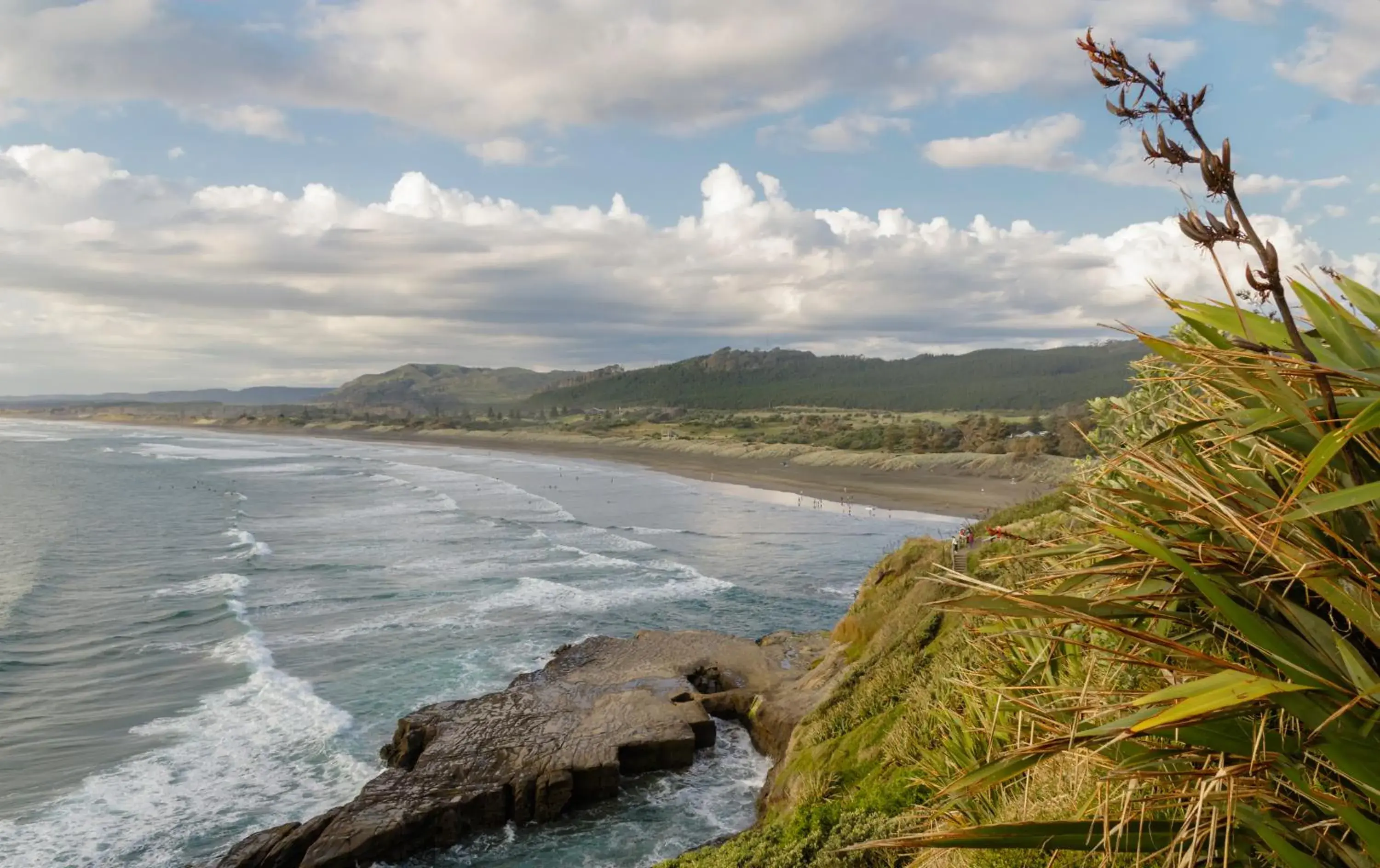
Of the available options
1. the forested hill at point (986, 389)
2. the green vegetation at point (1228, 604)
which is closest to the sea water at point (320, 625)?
the green vegetation at point (1228, 604)

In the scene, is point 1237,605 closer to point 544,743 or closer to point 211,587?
point 544,743

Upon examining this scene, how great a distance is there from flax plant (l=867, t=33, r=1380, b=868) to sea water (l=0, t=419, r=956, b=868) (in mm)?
10631

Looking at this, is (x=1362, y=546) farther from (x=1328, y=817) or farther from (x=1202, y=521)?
(x=1328, y=817)

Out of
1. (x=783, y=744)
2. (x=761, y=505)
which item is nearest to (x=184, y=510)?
(x=761, y=505)

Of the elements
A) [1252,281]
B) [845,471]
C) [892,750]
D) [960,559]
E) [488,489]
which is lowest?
[845,471]

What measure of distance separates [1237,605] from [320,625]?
25.5 m

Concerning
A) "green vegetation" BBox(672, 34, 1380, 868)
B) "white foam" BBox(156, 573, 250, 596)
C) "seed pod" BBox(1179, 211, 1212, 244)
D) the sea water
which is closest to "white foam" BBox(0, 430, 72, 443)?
the sea water

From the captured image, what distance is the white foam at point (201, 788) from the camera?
497 inches

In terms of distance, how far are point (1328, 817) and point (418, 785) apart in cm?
1345

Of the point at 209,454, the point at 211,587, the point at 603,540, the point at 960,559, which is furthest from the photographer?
the point at 209,454

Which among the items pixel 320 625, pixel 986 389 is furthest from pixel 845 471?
pixel 986 389

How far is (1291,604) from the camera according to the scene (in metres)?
2.34

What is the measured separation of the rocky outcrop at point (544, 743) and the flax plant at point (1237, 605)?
1162 centimetres

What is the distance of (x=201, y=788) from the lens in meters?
14.4
